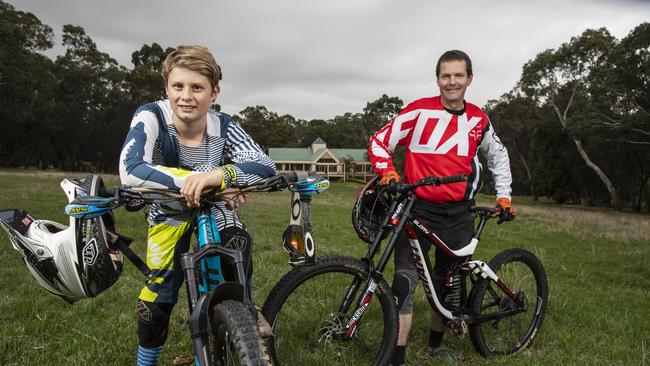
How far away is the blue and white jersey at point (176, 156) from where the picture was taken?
7.20 feet

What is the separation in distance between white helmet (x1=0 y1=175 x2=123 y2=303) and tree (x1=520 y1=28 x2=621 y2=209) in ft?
128

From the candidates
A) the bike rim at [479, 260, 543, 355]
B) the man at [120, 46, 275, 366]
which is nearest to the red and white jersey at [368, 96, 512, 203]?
the bike rim at [479, 260, 543, 355]

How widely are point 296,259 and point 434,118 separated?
207 centimetres

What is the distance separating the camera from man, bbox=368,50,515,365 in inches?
154

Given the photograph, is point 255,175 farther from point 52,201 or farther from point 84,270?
point 52,201

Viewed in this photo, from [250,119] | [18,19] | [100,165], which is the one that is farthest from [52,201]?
[250,119]

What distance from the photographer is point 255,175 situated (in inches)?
95.7

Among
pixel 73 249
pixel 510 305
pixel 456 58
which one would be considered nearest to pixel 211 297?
pixel 73 249

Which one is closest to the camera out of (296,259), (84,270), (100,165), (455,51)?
(84,270)

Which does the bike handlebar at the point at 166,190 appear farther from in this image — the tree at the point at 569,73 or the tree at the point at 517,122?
the tree at the point at 517,122

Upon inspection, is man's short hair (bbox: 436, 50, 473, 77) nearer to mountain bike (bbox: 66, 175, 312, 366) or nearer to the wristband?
mountain bike (bbox: 66, 175, 312, 366)

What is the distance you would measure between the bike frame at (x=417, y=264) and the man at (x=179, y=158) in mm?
1058

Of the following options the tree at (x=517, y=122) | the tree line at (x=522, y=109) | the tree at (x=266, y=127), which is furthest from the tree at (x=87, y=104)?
the tree at (x=517, y=122)

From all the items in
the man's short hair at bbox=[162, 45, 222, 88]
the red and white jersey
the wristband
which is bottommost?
the wristband
